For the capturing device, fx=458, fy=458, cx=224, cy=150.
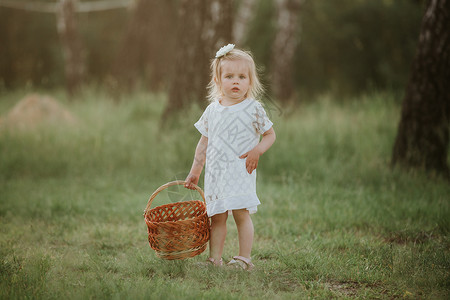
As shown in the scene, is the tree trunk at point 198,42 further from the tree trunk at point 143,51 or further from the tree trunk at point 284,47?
the tree trunk at point 284,47

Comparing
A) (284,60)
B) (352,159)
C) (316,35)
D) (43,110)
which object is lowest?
(352,159)

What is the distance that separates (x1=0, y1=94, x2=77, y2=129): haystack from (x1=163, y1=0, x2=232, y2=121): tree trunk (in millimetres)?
2359

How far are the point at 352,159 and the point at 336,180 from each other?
2.29 feet

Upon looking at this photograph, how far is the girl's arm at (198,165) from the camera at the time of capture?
143 inches

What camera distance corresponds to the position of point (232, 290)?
3.12 meters

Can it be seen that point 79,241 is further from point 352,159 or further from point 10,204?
point 352,159

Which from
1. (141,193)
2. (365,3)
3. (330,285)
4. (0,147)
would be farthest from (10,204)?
(365,3)

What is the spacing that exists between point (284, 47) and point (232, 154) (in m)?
9.72

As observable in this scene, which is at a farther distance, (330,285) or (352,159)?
(352,159)

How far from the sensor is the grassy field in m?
3.21

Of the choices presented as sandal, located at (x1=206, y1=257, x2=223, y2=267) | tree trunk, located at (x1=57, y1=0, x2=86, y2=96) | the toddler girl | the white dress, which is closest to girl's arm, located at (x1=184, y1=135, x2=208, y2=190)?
the toddler girl

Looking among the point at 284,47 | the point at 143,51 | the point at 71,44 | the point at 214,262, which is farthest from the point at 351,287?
the point at 71,44

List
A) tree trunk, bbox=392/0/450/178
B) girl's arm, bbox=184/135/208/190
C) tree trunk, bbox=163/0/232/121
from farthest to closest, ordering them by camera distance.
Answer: tree trunk, bbox=163/0/232/121
tree trunk, bbox=392/0/450/178
girl's arm, bbox=184/135/208/190

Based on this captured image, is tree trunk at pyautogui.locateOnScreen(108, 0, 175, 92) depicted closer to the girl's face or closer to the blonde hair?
the blonde hair
